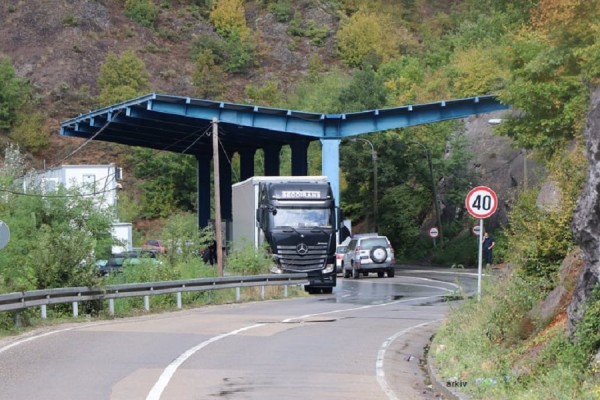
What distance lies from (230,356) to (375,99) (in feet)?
197

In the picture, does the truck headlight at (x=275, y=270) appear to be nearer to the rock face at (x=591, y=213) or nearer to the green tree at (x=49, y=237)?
the green tree at (x=49, y=237)

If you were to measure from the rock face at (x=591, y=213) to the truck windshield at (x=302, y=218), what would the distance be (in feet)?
85.6

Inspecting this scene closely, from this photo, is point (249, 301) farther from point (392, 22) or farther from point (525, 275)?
point (392, 22)

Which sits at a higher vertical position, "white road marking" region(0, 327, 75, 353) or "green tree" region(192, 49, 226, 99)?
"green tree" region(192, 49, 226, 99)

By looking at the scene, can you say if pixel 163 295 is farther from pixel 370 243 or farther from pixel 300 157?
pixel 300 157

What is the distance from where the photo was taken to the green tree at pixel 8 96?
105 meters

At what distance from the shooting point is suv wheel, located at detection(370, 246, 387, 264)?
50.2 m

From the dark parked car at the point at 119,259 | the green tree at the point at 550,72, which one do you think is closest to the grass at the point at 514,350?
the green tree at the point at 550,72

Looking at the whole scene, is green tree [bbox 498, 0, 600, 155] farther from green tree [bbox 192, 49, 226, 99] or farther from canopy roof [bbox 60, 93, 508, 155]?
green tree [bbox 192, 49, 226, 99]

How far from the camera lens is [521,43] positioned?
1523 inches

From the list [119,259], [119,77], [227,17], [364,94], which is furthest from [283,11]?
[119,259]

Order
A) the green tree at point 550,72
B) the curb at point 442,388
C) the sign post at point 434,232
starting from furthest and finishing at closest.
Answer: the sign post at point 434,232
the green tree at point 550,72
the curb at point 442,388

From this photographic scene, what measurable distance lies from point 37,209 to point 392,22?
102 m

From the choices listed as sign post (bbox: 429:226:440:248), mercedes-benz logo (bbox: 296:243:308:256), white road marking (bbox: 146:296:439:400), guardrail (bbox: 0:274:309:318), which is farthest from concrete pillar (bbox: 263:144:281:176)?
white road marking (bbox: 146:296:439:400)
